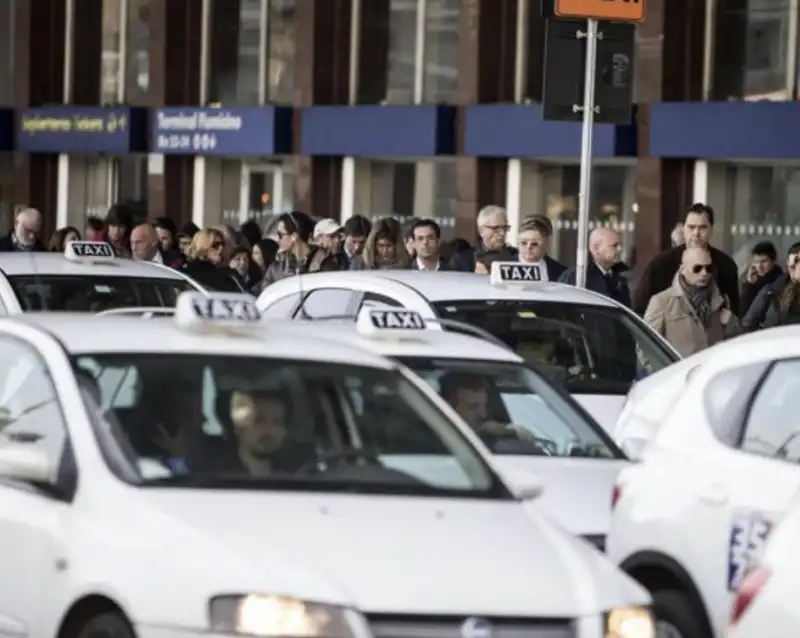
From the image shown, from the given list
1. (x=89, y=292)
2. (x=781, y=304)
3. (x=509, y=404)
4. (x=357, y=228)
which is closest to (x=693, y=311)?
(x=781, y=304)

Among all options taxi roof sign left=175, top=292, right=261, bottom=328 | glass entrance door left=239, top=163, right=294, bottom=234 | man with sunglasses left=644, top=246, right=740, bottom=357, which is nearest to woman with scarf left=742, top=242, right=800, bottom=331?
man with sunglasses left=644, top=246, right=740, bottom=357

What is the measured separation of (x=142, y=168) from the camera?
3525 centimetres

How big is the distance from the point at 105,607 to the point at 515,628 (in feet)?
3.80

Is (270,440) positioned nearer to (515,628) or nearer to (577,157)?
(515,628)

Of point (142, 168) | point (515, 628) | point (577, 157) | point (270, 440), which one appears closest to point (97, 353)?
point (270, 440)

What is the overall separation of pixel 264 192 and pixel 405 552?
26414 mm

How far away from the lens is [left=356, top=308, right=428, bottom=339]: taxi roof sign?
1005 centimetres

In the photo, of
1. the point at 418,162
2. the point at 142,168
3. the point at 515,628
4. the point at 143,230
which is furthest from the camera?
the point at 142,168

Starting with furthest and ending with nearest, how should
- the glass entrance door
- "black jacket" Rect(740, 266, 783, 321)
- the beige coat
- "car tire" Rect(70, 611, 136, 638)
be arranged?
1. the glass entrance door
2. "black jacket" Rect(740, 266, 783, 321)
3. the beige coat
4. "car tire" Rect(70, 611, 136, 638)

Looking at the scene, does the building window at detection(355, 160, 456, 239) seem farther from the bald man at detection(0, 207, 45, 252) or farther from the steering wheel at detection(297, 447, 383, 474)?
the steering wheel at detection(297, 447, 383, 474)

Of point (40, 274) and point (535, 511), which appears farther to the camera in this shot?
point (40, 274)

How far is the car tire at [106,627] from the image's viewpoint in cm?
679

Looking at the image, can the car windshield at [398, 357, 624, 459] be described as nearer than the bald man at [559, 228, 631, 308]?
Yes

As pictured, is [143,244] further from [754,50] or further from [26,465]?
[26,465]
